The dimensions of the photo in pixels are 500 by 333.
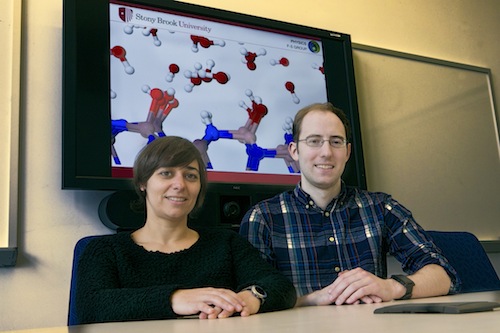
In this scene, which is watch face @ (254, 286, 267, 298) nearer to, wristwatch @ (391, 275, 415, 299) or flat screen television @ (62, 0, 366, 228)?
wristwatch @ (391, 275, 415, 299)

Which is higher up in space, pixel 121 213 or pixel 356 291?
pixel 121 213

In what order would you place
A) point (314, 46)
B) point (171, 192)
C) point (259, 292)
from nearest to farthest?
point (259, 292), point (171, 192), point (314, 46)

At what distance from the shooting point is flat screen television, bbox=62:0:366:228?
6.45 ft

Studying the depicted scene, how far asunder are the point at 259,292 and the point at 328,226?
558 millimetres

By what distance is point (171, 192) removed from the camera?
1.47 metres

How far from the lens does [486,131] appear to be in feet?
10.4

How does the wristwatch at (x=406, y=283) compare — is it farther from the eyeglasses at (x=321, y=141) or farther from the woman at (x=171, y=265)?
the eyeglasses at (x=321, y=141)

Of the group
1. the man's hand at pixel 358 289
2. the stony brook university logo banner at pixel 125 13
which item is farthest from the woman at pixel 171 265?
the stony brook university logo banner at pixel 125 13

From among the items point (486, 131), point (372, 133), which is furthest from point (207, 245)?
point (486, 131)

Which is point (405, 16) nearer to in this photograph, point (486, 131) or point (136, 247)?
point (486, 131)

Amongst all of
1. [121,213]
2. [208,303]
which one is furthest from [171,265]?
[121,213]

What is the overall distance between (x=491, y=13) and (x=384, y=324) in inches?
125

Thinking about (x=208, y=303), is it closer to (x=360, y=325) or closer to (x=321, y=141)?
(x=360, y=325)

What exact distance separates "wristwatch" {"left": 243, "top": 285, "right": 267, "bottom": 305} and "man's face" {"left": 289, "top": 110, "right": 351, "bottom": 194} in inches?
22.7
